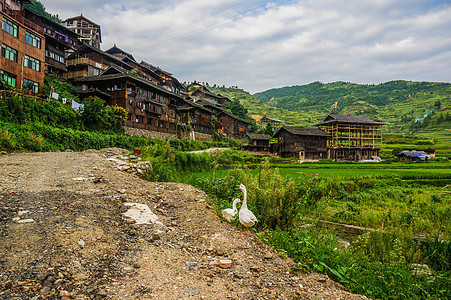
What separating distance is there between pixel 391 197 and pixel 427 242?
25.9 feet

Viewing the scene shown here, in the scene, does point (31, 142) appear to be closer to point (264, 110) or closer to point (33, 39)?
point (33, 39)

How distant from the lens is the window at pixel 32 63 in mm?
22750

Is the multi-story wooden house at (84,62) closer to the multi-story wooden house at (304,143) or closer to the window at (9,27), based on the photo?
the window at (9,27)

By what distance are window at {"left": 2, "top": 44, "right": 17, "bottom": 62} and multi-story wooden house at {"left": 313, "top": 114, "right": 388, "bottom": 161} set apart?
4760 centimetres

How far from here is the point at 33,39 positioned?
23.6 m

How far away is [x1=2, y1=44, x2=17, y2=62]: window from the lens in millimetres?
20234

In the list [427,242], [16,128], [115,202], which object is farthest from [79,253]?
[16,128]

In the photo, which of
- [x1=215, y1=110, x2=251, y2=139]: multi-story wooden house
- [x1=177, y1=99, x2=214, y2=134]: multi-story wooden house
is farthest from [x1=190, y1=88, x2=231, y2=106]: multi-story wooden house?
[x1=177, y1=99, x2=214, y2=134]: multi-story wooden house

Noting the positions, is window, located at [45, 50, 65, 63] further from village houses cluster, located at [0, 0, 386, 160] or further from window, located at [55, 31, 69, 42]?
window, located at [55, 31, 69, 42]

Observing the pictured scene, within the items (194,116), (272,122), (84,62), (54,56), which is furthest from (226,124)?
(54,56)

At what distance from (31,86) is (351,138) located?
50557 mm

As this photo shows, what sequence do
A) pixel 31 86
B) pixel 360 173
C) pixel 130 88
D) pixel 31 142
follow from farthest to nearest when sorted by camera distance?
pixel 130 88, pixel 360 173, pixel 31 86, pixel 31 142

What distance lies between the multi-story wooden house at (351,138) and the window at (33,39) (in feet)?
152

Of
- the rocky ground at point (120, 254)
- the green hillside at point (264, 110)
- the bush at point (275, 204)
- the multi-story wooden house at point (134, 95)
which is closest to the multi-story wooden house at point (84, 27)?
the multi-story wooden house at point (134, 95)
